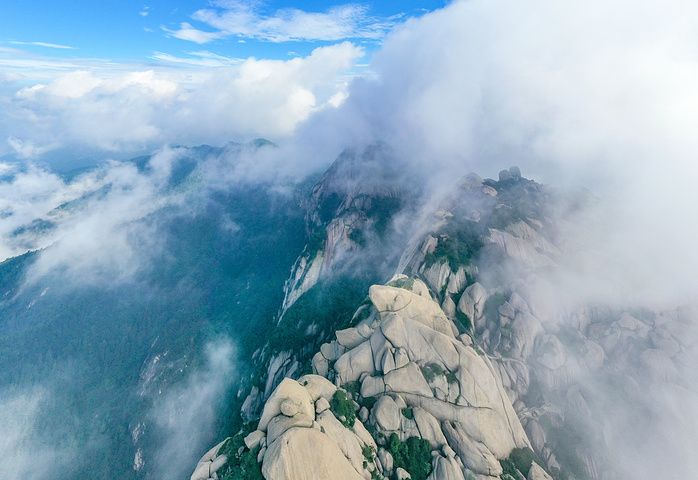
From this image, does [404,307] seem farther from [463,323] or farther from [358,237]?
[358,237]

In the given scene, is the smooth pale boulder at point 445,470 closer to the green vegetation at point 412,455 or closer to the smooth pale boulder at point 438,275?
the green vegetation at point 412,455

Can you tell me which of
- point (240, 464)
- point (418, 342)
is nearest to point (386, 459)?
point (418, 342)

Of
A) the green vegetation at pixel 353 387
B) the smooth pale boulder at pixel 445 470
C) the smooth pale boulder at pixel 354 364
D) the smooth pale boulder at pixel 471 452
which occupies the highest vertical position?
the smooth pale boulder at pixel 354 364

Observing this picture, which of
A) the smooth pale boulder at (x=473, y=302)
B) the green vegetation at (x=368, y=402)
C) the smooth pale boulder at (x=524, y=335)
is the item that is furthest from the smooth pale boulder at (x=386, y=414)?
the smooth pale boulder at (x=524, y=335)

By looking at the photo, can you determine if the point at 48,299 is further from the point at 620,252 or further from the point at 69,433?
the point at 620,252

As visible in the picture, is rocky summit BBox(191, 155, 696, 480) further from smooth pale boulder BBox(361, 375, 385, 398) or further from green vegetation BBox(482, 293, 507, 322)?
green vegetation BBox(482, 293, 507, 322)
